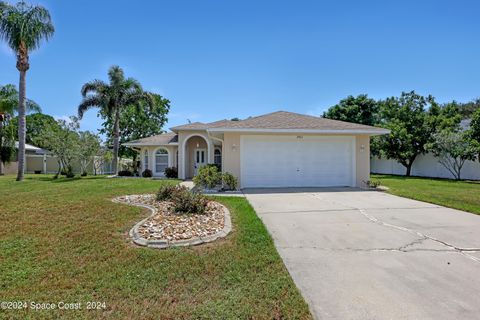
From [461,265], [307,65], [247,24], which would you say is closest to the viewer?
[461,265]

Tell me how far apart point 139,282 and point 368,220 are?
18.1 feet

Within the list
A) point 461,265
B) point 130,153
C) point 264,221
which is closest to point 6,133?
point 130,153

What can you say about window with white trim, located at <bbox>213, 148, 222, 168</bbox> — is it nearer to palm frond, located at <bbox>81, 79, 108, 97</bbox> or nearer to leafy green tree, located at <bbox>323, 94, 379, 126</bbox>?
palm frond, located at <bbox>81, 79, 108, 97</bbox>

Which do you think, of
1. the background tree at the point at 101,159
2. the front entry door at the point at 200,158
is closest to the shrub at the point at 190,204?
the front entry door at the point at 200,158

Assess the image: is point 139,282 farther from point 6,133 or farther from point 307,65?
point 6,133

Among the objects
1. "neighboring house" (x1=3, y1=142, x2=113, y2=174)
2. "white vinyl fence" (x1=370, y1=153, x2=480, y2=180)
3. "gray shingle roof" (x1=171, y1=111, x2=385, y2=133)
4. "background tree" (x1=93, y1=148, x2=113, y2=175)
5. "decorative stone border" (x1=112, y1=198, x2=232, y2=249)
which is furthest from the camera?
"neighboring house" (x1=3, y1=142, x2=113, y2=174)

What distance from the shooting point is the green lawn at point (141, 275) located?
9.04 feet

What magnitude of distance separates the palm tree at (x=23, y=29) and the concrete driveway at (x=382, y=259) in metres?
18.5

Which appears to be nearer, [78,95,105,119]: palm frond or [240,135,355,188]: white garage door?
[240,135,355,188]: white garage door

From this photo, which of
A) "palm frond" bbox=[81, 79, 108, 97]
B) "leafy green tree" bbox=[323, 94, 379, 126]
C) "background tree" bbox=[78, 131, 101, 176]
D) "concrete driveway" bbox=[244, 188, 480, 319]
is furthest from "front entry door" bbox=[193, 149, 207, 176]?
"leafy green tree" bbox=[323, 94, 379, 126]

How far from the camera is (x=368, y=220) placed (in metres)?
6.52

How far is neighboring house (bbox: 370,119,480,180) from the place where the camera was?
59.4ft

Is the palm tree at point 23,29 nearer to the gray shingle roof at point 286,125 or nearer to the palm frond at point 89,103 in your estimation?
the palm frond at point 89,103

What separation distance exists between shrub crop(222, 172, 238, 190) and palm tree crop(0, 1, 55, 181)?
14.6 metres
